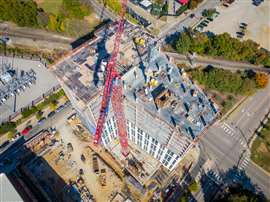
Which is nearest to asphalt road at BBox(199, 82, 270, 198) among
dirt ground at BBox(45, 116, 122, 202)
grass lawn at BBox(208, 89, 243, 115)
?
grass lawn at BBox(208, 89, 243, 115)

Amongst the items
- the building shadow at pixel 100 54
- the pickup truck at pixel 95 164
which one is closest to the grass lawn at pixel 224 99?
the building shadow at pixel 100 54

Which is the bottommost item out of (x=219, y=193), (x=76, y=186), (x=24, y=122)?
(x=219, y=193)

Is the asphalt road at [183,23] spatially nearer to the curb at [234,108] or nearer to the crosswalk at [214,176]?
the curb at [234,108]

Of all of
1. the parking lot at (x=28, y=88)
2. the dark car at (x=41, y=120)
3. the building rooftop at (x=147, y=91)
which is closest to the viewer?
the building rooftop at (x=147, y=91)

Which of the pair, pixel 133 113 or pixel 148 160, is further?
pixel 148 160

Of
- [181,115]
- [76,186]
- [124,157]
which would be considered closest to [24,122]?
[76,186]

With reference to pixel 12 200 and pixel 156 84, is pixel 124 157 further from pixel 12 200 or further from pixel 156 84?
pixel 12 200
